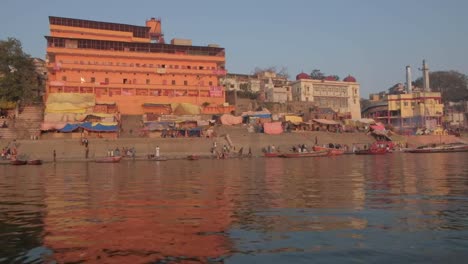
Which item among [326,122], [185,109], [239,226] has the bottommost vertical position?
[239,226]

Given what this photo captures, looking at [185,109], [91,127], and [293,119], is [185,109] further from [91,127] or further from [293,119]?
[293,119]

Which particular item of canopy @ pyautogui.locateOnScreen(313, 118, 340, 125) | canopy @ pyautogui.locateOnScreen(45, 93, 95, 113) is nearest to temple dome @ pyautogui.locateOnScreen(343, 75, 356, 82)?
canopy @ pyautogui.locateOnScreen(313, 118, 340, 125)

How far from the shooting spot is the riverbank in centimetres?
4031

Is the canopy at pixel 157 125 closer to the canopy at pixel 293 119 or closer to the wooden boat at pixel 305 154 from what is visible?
the canopy at pixel 293 119

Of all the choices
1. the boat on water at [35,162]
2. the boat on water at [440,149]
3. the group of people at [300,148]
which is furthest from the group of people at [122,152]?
the boat on water at [440,149]

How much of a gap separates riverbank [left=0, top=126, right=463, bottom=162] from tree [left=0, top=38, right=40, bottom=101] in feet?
33.2

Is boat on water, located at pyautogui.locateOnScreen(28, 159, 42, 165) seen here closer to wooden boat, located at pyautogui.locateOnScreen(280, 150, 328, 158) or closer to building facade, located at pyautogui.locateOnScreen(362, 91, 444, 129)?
wooden boat, located at pyautogui.locateOnScreen(280, 150, 328, 158)

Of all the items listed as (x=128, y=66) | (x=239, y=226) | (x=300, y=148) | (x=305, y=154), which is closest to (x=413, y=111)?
(x=300, y=148)

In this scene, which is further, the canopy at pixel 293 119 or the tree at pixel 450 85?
the tree at pixel 450 85

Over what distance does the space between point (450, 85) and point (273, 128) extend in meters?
60.7

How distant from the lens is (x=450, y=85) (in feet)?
308

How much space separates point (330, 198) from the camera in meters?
12.4

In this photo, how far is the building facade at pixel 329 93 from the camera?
73188mm

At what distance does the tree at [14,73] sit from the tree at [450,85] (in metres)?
78.3
